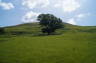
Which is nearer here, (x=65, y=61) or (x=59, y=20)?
(x=65, y=61)

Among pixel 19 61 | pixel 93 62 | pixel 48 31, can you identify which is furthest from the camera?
pixel 48 31

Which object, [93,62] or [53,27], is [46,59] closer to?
[93,62]

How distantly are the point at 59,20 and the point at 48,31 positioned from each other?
1245 cm

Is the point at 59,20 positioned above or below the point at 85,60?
above

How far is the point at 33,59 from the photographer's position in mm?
30391

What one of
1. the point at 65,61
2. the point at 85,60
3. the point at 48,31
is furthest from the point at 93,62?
the point at 48,31

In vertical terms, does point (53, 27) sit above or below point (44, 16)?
below

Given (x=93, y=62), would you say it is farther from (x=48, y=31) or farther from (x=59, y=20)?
(x=59, y=20)

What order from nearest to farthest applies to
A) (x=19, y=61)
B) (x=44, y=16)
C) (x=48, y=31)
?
(x=19, y=61), (x=48, y=31), (x=44, y=16)

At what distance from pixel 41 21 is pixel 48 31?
968 cm

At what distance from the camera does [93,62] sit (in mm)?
27203

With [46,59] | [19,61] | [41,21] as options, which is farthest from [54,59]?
[41,21]

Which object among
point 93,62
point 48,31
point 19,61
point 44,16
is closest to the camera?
point 93,62

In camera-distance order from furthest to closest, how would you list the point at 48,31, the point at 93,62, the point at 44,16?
Answer: the point at 44,16
the point at 48,31
the point at 93,62
